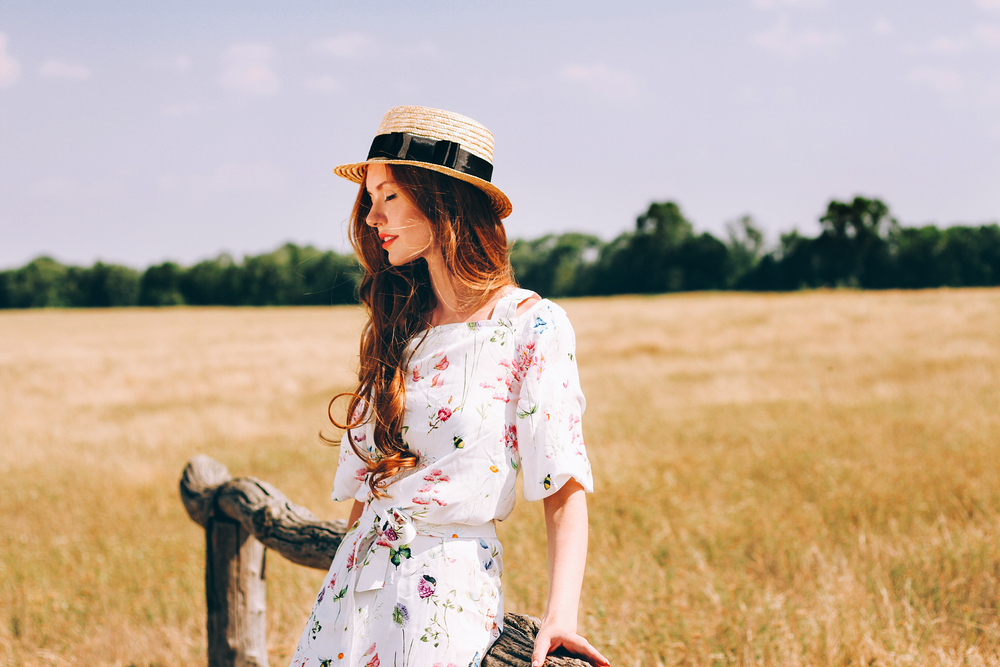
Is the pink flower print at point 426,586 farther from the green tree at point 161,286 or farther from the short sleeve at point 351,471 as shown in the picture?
the green tree at point 161,286

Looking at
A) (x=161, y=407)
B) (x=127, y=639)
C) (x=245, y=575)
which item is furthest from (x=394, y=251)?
(x=161, y=407)

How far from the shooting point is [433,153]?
151cm

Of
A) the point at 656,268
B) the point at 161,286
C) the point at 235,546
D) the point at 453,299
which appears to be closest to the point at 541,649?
the point at 453,299

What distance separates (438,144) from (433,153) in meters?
0.03

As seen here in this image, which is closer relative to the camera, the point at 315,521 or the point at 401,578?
the point at 401,578

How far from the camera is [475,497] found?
141 centimetres

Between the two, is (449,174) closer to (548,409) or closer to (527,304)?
(527,304)

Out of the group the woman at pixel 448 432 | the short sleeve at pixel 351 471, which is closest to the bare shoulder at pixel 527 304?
the woman at pixel 448 432

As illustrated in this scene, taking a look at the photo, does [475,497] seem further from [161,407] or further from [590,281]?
[590,281]

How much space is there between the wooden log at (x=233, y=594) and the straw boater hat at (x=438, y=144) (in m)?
1.85

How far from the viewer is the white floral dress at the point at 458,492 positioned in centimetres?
136

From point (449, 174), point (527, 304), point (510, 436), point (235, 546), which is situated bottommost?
point (235, 546)

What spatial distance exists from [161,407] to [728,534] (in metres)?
10.5

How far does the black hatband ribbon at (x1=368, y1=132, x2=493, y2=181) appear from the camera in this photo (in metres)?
1.51
